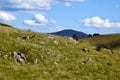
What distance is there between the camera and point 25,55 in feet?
140

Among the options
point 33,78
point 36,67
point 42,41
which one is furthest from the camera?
point 42,41

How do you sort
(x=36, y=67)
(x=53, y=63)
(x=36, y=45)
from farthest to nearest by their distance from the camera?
(x=36, y=45) → (x=53, y=63) → (x=36, y=67)

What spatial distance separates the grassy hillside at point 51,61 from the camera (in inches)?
1512

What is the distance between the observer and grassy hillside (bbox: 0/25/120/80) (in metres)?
38.4

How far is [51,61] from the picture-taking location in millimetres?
43438

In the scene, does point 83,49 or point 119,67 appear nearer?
point 119,67

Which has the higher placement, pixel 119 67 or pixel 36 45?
pixel 36 45

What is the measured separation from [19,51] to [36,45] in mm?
4629

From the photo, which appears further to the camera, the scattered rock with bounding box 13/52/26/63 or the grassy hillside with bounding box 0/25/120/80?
the scattered rock with bounding box 13/52/26/63

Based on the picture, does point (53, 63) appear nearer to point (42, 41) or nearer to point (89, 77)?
point (89, 77)

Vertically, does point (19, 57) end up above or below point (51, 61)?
above

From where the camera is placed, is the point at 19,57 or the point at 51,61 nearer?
the point at 19,57

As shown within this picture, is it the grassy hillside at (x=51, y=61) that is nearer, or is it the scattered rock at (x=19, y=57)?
the grassy hillside at (x=51, y=61)

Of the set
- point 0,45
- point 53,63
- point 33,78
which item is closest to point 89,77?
point 53,63
